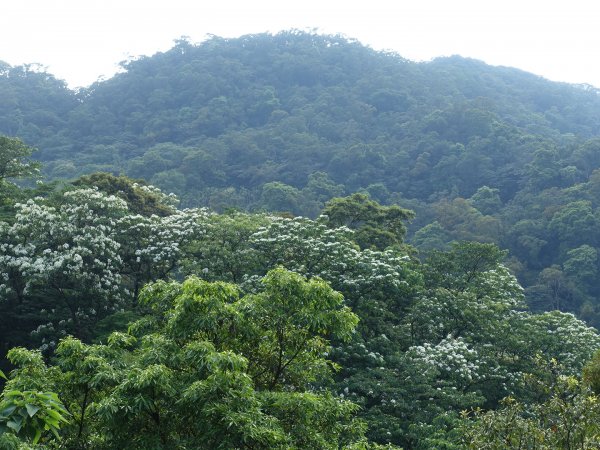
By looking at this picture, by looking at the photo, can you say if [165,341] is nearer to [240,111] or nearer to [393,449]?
[393,449]

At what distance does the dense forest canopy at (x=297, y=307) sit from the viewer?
8.05m

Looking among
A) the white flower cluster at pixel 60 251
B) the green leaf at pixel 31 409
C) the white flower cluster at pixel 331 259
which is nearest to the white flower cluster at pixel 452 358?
the white flower cluster at pixel 331 259

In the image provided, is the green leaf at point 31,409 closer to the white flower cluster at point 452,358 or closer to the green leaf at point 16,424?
the green leaf at point 16,424

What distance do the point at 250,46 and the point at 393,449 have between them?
108m

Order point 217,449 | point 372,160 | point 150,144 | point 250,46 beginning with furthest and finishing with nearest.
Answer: point 250,46
point 150,144
point 372,160
point 217,449

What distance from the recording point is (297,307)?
378 inches

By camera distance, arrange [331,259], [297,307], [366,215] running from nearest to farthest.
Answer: [297,307] → [331,259] → [366,215]

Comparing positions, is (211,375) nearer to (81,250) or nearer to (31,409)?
(31,409)

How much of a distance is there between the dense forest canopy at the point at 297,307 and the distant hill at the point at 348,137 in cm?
43

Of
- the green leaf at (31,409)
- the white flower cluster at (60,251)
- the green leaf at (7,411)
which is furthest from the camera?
the white flower cluster at (60,251)

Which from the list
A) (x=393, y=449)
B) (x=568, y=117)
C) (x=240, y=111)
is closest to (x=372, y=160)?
(x=240, y=111)

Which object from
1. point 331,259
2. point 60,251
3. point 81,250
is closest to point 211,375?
point 81,250

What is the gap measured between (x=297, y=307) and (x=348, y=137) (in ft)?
242

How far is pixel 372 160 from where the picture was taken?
2884 inches
